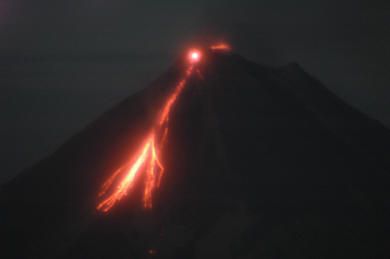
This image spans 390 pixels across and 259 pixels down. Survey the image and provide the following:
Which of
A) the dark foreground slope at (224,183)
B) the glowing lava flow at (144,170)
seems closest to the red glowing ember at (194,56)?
the dark foreground slope at (224,183)

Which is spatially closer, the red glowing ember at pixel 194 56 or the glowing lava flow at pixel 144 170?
the glowing lava flow at pixel 144 170

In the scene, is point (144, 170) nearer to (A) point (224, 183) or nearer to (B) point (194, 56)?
(A) point (224, 183)

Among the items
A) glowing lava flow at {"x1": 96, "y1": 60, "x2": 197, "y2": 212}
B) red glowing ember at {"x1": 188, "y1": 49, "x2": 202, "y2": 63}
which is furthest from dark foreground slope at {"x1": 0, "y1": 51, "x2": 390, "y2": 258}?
red glowing ember at {"x1": 188, "y1": 49, "x2": 202, "y2": 63}

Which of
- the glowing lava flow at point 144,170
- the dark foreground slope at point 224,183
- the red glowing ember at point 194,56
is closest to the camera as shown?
the dark foreground slope at point 224,183

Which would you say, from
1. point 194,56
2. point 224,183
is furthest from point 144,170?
point 194,56

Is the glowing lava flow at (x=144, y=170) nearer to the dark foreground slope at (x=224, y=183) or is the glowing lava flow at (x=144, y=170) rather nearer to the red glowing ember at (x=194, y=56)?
the dark foreground slope at (x=224, y=183)

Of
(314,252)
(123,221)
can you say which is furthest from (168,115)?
(314,252)

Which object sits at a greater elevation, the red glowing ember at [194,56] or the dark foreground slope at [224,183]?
the red glowing ember at [194,56]
